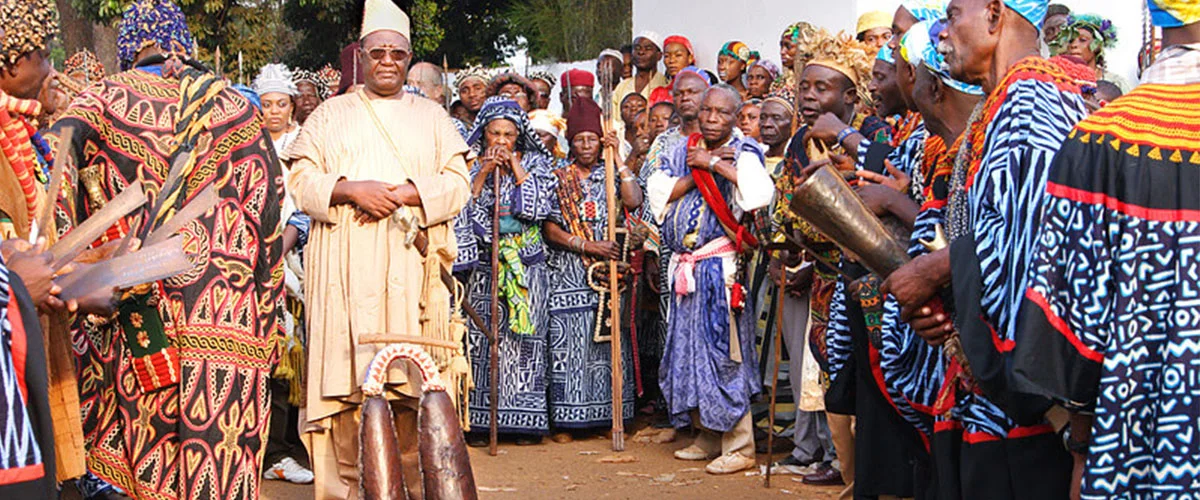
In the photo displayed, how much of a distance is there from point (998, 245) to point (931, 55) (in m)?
1.11

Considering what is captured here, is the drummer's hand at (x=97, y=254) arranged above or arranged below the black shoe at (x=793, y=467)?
above

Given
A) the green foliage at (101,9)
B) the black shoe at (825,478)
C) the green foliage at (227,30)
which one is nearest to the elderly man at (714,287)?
the black shoe at (825,478)

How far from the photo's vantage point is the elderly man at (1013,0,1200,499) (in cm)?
315

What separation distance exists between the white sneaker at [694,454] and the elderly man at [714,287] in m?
0.26

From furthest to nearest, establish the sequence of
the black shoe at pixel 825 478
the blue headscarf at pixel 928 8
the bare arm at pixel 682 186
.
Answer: the bare arm at pixel 682 186 → the black shoe at pixel 825 478 → the blue headscarf at pixel 928 8

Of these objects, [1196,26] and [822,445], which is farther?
[822,445]

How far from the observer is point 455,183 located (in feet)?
23.9

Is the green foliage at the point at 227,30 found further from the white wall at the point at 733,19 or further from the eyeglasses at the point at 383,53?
the eyeglasses at the point at 383,53

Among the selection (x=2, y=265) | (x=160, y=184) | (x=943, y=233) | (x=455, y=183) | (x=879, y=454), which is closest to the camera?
(x=2, y=265)

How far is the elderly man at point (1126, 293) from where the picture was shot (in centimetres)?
315

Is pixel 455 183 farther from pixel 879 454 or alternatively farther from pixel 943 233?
pixel 943 233

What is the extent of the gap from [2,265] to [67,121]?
8.81 feet

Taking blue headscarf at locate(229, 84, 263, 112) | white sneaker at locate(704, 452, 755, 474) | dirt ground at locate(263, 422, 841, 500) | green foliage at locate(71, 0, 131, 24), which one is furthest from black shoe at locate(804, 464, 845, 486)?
green foliage at locate(71, 0, 131, 24)

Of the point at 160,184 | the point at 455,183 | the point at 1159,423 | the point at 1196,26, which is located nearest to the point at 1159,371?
the point at 1159,423
